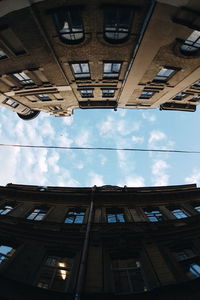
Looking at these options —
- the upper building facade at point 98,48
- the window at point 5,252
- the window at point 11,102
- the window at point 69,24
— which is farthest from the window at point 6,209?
the window at point 69,24

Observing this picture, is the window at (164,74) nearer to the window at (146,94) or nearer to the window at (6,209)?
the window at (146,94)

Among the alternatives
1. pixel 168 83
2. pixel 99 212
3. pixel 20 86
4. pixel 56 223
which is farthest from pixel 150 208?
pixel 20 86

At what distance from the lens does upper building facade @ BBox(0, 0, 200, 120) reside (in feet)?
29.3

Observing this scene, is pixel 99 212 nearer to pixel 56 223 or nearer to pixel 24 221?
pixel 56 223

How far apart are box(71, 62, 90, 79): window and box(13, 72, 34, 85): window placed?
139 inches

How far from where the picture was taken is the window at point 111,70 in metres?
13.6

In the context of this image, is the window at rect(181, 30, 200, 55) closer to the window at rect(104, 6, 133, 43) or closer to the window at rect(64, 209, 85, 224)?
the window at rect(104, 6, 133, 43)

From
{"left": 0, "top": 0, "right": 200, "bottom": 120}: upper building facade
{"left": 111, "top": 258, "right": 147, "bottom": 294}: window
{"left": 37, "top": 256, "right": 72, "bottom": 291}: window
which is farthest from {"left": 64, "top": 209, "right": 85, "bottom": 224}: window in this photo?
{"left": 0, "top": 0, "right": 200, "bottom": 120}: upper building facade

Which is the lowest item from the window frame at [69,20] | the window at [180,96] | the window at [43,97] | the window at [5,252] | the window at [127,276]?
the window at [127,276]

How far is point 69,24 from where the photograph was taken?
33.2ft

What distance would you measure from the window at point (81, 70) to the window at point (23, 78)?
3538mm

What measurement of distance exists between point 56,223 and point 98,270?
4.20 metres

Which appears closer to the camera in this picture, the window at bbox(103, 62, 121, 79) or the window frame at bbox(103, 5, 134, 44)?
the window frame at bbox(103, 5, 134, 44)

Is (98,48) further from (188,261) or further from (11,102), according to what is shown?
(188,261)
